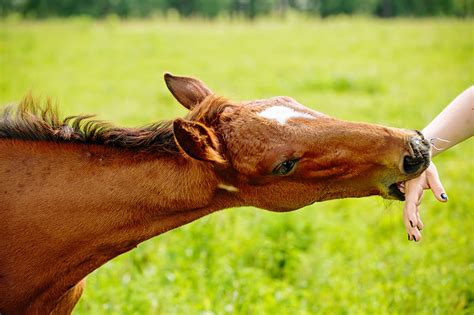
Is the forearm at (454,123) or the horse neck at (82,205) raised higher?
the forearm at (454,123)

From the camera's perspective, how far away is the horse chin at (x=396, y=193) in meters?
3.03

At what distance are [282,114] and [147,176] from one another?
2.38 ft

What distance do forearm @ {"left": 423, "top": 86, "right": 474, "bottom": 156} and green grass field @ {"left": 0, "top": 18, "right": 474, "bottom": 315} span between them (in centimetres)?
43

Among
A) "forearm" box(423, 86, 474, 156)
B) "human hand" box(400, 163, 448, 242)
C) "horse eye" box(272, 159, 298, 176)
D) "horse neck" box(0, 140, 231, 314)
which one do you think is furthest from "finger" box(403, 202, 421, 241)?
"horse neck" box(0, 140, 231, 314)

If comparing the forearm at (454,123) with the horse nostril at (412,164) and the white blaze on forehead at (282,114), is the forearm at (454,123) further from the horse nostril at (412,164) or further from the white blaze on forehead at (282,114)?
the white blaze on forehead at (282,114)

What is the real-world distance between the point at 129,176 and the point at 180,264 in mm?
2166

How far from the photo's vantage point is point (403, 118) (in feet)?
33.5

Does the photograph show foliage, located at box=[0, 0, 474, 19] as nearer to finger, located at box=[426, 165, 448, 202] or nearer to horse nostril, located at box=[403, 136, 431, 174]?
finger, located at box=[426, 165, 448, 202]

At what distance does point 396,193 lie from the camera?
304cm

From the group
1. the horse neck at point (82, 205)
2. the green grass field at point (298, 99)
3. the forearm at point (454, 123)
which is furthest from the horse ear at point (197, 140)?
the forearm at point (454, 123)

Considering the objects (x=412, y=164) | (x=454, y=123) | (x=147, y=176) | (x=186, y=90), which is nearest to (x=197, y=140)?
(x=147, y=176)

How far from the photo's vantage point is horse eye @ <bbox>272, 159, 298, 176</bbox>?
9.55ft

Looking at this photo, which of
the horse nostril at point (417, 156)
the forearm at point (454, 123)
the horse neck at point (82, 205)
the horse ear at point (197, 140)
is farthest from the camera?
the forearm at point (454, 123)

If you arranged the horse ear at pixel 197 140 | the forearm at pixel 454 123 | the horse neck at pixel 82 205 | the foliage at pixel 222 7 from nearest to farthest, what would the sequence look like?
the horse ear at pixel 197 140 < the horse neck at pixel 82 205 < the forearm at pixel 454 123 < the foliage at pixel 222 7
